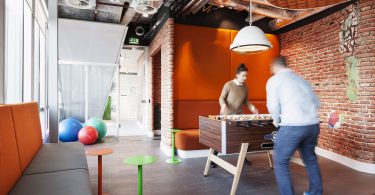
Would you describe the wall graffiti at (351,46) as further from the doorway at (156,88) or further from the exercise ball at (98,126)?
the exercise ball at (98,126)

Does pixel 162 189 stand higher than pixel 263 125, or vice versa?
pixel 263 125

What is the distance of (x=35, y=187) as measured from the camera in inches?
74.9

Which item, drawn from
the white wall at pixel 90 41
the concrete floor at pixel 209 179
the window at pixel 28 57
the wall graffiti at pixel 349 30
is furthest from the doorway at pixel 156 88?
the wall graffiti at pixel 349 30

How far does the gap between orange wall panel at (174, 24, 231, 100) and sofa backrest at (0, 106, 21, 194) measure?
11.5 feet

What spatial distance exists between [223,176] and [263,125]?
1185 mm

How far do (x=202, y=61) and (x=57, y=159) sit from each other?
3685mm

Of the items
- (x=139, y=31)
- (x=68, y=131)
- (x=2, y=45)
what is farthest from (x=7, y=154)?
(x=139, y=31)

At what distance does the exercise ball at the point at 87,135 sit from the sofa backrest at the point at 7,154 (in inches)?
165

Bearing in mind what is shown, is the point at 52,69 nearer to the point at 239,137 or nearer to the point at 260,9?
the point at 239,137

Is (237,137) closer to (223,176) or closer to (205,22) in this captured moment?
(223,176)

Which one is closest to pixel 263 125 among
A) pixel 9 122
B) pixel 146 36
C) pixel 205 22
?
pixel 9 122

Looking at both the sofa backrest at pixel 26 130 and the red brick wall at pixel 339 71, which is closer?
the sofa backrest at pixel 26 130

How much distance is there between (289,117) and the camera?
2570 mm

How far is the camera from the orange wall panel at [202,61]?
17.6 feet
